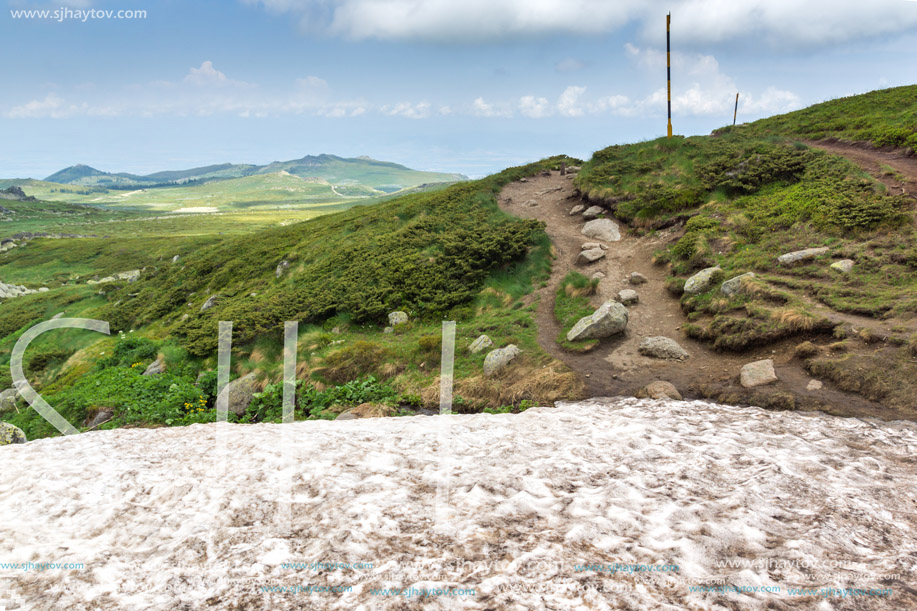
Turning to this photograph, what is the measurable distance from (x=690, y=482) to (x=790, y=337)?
6.78 metres

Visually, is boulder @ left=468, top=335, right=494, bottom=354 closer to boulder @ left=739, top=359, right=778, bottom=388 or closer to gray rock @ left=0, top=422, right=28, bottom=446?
boulder @ left=739, top=359, right=778, bottom=388

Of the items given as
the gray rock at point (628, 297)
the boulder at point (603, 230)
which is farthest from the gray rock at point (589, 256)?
the gray rock at point (628, 297)

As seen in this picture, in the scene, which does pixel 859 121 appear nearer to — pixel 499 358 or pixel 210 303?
pixel 499 358

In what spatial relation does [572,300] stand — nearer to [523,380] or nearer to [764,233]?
[523,380]

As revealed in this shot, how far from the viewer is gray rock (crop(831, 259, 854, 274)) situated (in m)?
12.7

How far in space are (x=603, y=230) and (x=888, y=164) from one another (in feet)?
38.2

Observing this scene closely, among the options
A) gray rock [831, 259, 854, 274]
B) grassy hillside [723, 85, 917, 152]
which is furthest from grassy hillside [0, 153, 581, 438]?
grassy hillside [723, 85, 917, 152]

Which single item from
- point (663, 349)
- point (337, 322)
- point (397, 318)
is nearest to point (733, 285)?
point (663, 349)

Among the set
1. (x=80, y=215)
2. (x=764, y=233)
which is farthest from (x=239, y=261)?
(x=80, y=215)

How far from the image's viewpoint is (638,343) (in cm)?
1313

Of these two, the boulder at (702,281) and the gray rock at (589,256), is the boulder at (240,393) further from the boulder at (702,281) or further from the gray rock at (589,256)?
the boulder at (702,281)

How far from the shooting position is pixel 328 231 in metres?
31.3

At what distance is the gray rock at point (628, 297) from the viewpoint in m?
15.3

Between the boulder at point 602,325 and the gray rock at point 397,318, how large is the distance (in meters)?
7.01
